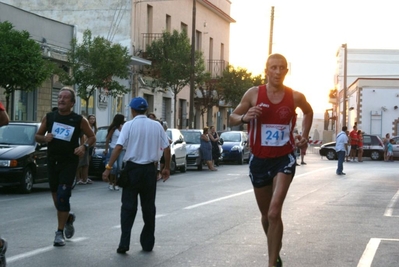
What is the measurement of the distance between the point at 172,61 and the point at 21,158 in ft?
75.3

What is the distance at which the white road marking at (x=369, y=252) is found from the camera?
888 cm

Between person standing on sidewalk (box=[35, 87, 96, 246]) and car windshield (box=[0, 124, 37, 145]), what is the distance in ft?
27.9

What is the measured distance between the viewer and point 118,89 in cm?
3066

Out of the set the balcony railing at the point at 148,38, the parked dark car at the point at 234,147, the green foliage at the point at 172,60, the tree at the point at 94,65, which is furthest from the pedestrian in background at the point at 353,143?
the tree at the point at 94,65

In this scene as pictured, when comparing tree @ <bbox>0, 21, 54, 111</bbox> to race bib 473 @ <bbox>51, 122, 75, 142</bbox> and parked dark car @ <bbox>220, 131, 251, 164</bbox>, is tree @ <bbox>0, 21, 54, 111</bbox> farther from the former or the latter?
parked dark car @ <bbox>220, 131, 251, 164</bbox>

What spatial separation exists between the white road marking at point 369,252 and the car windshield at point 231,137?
27026 mm

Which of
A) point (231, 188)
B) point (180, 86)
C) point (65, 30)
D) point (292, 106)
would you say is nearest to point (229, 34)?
point (180, 86)

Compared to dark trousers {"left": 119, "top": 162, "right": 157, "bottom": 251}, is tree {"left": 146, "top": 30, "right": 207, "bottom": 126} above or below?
above

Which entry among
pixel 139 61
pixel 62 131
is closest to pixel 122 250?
pixel 62 131

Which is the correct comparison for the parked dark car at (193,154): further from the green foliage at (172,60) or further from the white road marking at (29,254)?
the white road marking at (29,254)

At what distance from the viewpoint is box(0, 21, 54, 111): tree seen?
2305cm

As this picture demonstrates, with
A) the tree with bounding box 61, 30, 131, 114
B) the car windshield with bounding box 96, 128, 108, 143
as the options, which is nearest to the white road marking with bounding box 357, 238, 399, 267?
the car windshield with bounding box 96, 128, 108, 143

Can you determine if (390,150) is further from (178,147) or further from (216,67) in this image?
(178,147)

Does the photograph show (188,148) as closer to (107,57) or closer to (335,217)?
(107,57)
